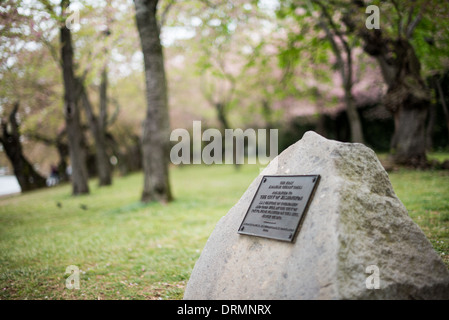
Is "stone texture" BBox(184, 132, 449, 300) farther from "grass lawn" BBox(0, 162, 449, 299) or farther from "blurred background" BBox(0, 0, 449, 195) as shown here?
"blurred background" BBox(0, 0, 449, 195)

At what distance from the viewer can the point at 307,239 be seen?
268cm

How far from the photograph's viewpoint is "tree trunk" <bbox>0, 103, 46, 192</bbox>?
19.5 m

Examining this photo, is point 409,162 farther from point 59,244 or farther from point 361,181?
point 59,244

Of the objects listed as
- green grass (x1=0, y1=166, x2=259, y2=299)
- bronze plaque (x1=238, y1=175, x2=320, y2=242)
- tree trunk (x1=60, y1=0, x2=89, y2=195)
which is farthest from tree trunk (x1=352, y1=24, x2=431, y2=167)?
tree trunk (x1=60, y1=0, x2=89, y2=195)

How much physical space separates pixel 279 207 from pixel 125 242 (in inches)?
168

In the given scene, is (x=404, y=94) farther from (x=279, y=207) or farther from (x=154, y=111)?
(x=279, y=207)

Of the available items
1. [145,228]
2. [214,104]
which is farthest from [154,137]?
[214,104]

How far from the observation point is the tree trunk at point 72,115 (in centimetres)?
→ 1380

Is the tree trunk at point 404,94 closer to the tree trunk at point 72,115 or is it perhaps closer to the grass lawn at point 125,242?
the grass lawn at point 125,242

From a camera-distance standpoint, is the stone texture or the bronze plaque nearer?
the stone texture

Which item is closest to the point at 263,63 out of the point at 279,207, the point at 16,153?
the point at 279,207

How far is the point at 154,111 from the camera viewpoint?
9719 millimetres

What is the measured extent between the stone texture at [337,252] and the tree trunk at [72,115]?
1329 cm

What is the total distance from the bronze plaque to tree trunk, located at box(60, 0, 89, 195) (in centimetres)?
1301
